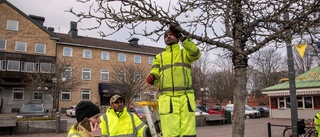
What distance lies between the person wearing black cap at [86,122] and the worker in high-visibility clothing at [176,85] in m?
1.02

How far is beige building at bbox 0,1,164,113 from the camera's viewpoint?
34.3m

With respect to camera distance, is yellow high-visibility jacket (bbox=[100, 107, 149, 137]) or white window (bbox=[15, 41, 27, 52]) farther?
white window (bbox=[15, 41, 27, 52])

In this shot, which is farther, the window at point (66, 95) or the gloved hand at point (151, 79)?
the window at point (66, 95)

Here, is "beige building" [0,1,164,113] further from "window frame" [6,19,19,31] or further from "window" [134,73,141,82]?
"window" [134,73,141,82]

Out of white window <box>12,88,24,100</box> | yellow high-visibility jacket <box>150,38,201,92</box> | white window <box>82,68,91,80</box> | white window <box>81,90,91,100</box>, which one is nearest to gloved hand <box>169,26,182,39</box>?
yellow high-visibility jacket <box>150,38,201,92</box>

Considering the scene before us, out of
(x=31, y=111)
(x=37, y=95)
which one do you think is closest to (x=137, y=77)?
(x=37, y=95)

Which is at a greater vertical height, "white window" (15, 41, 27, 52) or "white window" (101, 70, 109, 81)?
"white window" (15, 41, 27, 52)

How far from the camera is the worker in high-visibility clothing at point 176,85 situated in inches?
140

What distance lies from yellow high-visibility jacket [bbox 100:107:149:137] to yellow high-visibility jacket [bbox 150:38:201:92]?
1.17m

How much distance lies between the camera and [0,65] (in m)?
33.8

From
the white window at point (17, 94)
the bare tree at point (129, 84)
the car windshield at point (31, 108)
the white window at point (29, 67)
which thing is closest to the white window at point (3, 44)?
the white window at point (29, 67)

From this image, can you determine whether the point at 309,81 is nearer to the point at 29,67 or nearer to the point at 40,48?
the point at 40,48

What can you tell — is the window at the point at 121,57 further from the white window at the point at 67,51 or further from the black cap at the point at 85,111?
the black cap at the point at 85,111

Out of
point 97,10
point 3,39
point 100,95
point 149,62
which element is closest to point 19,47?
point 3,39
